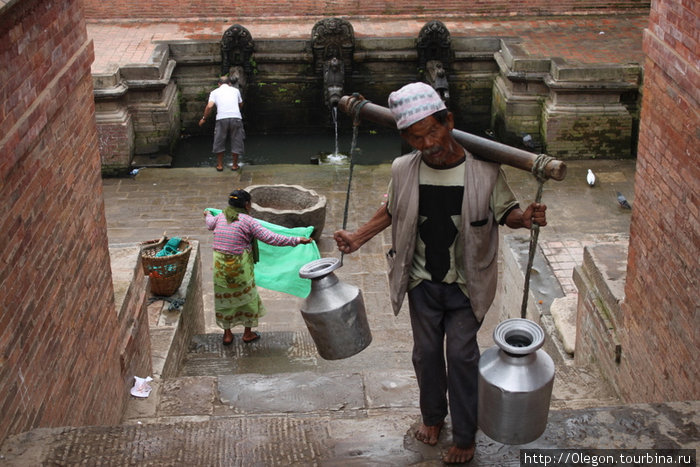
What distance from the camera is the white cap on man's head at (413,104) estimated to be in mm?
3531

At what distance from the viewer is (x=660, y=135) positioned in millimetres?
5094

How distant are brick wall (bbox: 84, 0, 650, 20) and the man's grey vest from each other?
1396 cm

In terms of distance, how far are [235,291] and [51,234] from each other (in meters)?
3.48

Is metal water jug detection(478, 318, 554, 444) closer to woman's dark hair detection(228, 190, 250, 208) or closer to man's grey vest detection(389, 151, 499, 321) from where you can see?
man's grey vest detection(389, 151, 499, 321)

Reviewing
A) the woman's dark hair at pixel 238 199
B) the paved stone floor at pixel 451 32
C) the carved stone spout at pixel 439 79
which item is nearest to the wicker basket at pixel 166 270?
the woman's dark hair at pixel 238 199

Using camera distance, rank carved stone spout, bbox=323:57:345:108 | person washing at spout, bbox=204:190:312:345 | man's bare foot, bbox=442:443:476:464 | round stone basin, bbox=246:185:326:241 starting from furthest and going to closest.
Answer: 1. carved stone spout, bbox=323:57:345:108
2. round stone basin, bbox=246:185:326:241
3. person washing at spout, bbox=204:190:312:345
4. man's bare foot, bbox=442:443:476:464

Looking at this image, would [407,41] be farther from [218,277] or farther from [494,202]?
[494,202]

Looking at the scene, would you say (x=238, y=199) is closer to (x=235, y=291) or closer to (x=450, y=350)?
(x=235, y=291)

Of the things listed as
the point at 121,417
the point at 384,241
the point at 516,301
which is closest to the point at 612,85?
the point at 384,241

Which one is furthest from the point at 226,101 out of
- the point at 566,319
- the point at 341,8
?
the point at 566,319

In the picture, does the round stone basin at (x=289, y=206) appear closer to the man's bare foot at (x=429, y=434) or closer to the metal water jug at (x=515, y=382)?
the man's bare foot at (x=429, y=434)

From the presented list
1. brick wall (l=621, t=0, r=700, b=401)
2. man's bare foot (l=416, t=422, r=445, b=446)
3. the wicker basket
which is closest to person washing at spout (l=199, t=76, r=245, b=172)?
the wicker basket

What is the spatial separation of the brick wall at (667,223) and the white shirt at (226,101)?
8.42m

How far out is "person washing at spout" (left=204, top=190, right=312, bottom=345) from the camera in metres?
7.29
